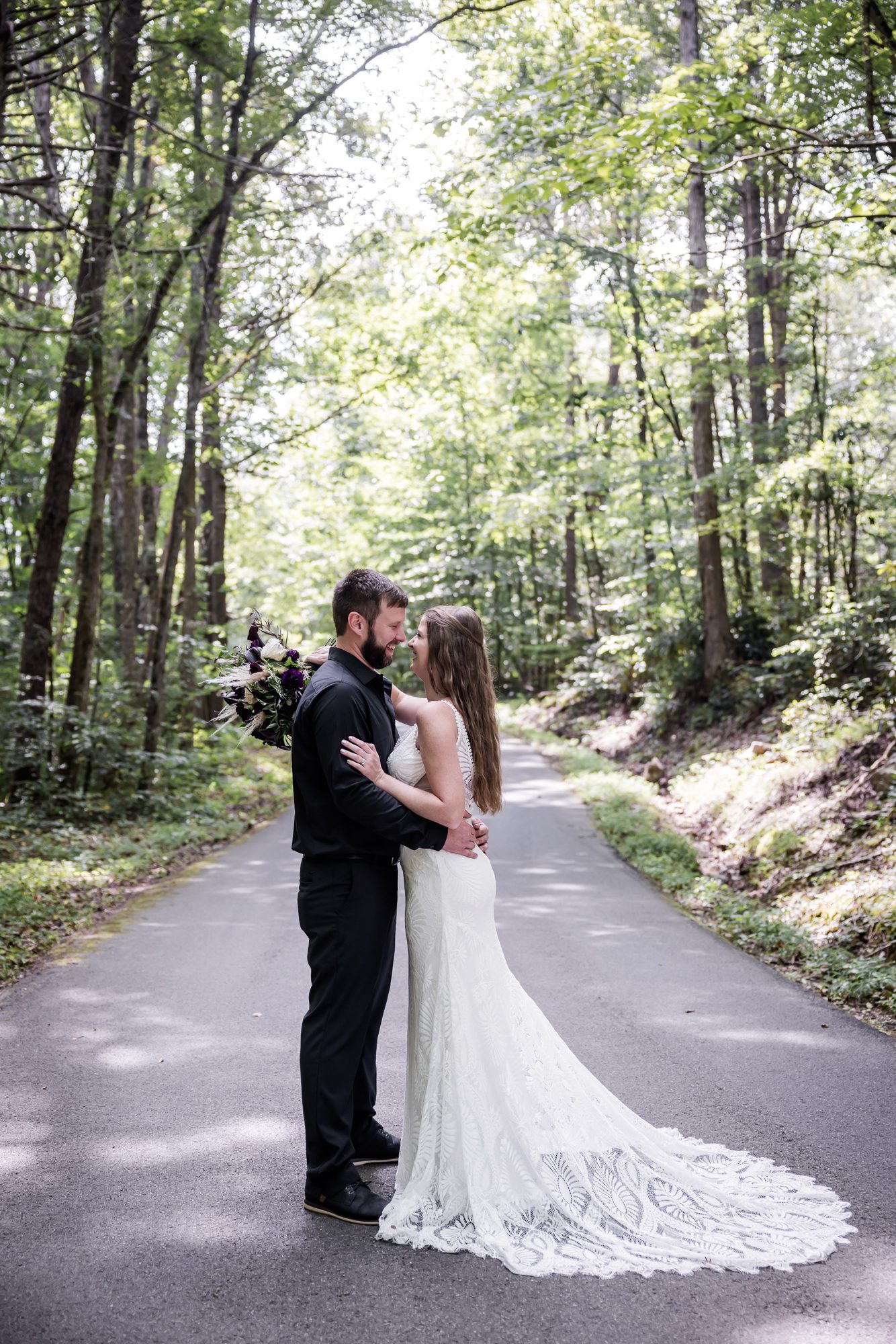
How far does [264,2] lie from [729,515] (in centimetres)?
1016

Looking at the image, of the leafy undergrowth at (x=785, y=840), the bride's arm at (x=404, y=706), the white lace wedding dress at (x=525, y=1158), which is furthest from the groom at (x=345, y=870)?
the leafy undergrowth at (x=785, y=840)

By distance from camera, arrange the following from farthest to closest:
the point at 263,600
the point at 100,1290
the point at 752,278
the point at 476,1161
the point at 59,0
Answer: the point at 263,600, the point at 752,278, the point at 59,0, the point at 476,1161, the point at 100,1290

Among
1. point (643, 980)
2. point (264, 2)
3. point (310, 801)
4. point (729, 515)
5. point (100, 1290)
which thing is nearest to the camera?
point (100, 1290)

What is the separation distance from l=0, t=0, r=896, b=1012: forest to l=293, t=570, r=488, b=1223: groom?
3952mm

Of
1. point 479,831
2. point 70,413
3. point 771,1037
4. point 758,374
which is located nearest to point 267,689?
point 479,831

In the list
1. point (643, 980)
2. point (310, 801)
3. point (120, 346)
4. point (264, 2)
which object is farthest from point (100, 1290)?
point (264, 2)

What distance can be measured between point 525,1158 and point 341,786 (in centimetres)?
152

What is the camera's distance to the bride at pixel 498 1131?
3707mm

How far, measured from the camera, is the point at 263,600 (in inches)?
1729

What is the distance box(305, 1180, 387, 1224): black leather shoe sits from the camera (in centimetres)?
391

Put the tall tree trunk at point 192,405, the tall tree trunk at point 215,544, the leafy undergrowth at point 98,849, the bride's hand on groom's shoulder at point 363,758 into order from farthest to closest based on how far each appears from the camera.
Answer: the tall tree trunk at point 215,544 → the tall tree trunk at point 192,405 → the leafy undergrowth at point 98,849 → the bride's hand on groom's shoulder at point 363,758

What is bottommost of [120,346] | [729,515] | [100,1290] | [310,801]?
[100,1290]

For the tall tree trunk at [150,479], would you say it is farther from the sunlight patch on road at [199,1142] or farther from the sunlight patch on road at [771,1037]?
the sunlight patch on road at [199,1142]

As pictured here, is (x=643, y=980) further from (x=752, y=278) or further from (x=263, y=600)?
(x=263, y=600)
